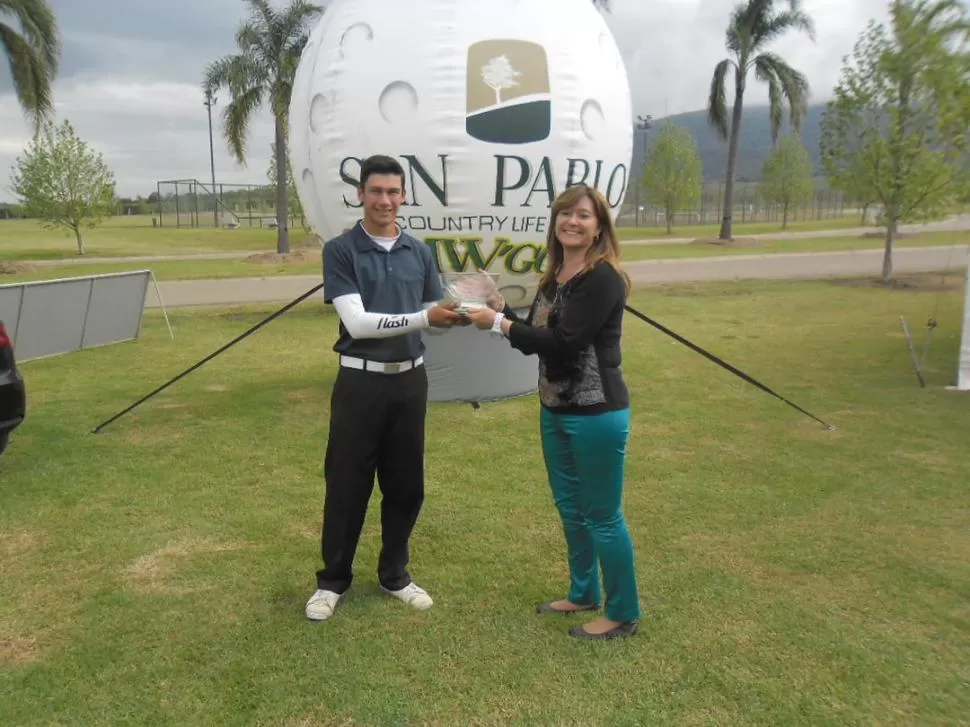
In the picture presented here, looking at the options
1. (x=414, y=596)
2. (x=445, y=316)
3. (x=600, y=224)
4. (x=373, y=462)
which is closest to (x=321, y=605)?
(x=414, y=596)

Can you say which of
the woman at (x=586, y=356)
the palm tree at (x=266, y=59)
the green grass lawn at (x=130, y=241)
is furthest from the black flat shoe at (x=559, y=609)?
the green grass lawn at (x=130, y=241)

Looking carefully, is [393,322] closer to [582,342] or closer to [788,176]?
[582,342]

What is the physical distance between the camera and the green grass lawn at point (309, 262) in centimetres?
2100

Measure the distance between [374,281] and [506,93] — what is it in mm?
3035

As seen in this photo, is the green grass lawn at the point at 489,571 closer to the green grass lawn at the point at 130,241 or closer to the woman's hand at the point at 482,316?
the woman's hand at the point at 482,316

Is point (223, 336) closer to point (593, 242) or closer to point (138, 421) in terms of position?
point (138, 421)

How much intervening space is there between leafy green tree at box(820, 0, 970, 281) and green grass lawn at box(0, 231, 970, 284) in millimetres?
1600

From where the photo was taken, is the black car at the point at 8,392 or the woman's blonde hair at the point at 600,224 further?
the black car at the point at 8,392

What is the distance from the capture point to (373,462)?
359cm

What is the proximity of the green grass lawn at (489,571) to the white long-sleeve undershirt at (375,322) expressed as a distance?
4.43 ft

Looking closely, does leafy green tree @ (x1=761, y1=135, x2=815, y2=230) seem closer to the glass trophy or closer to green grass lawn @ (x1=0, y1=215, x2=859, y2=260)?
green grass lawn @ (x1=0, y1=215, x2=859, y2=260)

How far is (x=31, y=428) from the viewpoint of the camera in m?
6.66

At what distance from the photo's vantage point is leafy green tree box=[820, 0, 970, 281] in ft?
50.6

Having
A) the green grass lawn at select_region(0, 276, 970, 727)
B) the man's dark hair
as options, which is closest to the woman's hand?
the man's dark hair
